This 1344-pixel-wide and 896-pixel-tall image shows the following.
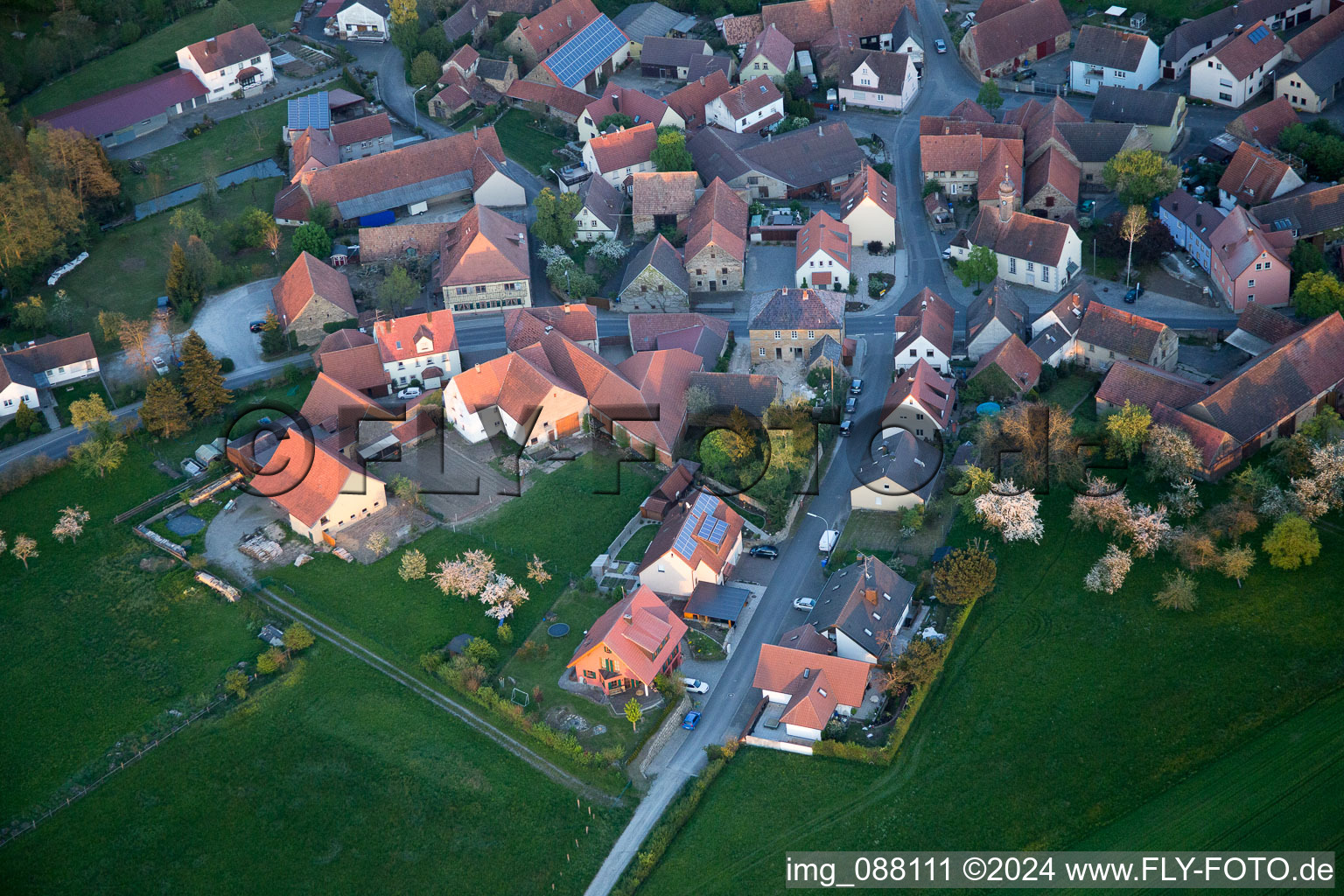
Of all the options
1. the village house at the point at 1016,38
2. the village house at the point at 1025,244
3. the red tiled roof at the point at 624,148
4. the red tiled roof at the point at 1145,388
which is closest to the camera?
the red tiled roof at the point at 1145,388

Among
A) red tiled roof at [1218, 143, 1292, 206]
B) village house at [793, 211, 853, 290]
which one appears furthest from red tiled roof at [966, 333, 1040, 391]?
red tiled roof at [1218, 143, 1292, 206]

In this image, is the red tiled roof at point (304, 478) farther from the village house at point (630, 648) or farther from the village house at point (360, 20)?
the village house at point (360, 20)

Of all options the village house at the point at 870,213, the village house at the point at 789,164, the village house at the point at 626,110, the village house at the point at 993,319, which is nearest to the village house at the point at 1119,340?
the village house at the point at 993,319

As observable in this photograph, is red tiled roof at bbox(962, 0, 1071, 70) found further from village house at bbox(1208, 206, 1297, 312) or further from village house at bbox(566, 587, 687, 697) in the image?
village house at bbox(566, 587, 687, 697)

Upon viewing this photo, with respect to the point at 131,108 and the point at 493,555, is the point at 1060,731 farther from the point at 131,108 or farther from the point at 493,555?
the point at 131,108

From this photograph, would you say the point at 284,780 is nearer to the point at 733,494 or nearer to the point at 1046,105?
the point at 733,494

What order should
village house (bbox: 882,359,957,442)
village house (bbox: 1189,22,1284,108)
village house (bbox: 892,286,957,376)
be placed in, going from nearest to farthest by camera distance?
1. village house (bbox: 882,359,957,442)
2. village house (bbox: 892,286,957,376)
3. village house (bbox: 1189,22,1284,108)
